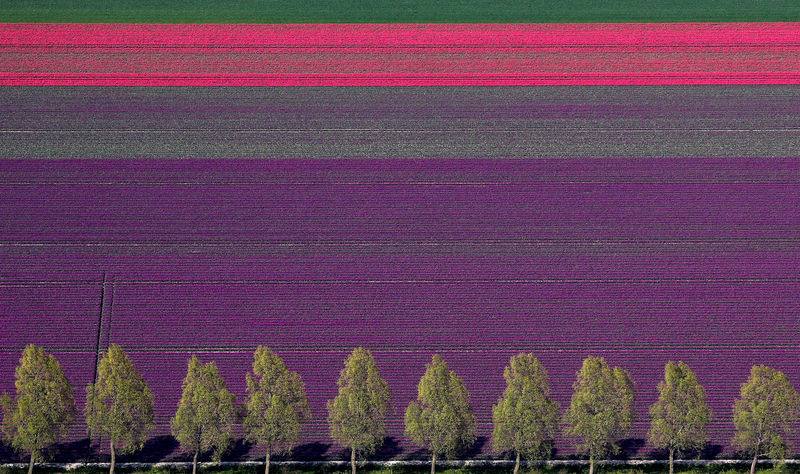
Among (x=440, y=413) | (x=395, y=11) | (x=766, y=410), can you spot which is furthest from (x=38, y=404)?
(x=766, y=410)

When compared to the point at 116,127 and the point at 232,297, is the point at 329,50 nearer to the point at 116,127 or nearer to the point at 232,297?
the point at 116,127

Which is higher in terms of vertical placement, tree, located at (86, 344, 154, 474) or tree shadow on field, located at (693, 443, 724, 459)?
tree, located at (86, 344, 154, 474)

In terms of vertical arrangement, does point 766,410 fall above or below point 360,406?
below

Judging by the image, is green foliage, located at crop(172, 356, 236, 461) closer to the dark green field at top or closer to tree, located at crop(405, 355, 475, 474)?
tree, located at crop(405, 355, 475, 474)

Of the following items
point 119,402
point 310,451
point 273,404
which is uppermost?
point 119,402

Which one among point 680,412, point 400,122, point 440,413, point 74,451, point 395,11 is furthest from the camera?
point 395,11

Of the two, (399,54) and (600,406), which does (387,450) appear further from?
(399,54)

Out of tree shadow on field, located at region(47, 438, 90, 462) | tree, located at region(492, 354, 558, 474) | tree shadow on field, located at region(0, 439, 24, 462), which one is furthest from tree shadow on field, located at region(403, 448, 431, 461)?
tree shadow on field, located at region(0, 439, 24, 462)
